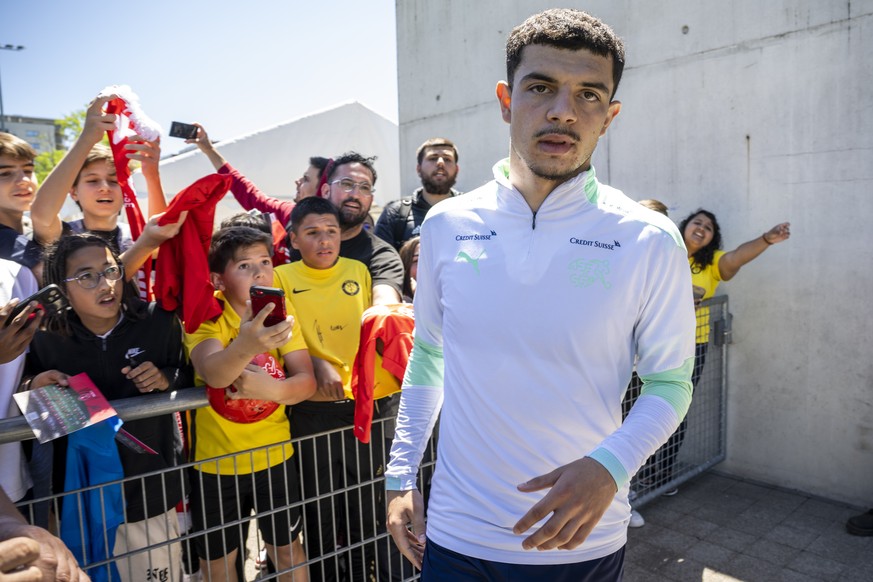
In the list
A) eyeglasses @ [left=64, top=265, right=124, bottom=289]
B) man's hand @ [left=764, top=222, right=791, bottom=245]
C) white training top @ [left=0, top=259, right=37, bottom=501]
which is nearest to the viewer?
white training top @ [left=0, top=259, right=37, bottom=501]

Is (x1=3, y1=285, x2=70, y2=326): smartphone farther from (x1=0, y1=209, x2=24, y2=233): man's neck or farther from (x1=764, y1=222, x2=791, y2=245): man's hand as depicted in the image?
(x1=764, y1=222, x2=791, y2=245): man's hand

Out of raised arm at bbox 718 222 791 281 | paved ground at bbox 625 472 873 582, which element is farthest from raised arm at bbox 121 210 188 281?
raised arm at bbox 718 222 791 281

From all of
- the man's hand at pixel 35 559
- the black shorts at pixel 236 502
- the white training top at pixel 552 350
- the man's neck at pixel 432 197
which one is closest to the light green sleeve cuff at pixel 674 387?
the white training top at pixel 552 350

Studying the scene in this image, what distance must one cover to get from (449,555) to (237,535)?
4.93ft

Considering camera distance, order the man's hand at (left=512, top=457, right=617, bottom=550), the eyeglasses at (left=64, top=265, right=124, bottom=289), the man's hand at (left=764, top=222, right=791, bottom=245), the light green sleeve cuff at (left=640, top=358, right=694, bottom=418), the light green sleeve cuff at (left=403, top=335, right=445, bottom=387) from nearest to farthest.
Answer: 1. the man's hand at (left=512, top=457, right=617, bottom=550)
2. the light green sleeve cuff at (left=640, top=358, right=694, bottom=418)
3. the light green sleeve cuff at (left=403, top=335, right=445, bottom=387)
4. the eyeglasses at (left=64, top=265, right=124, bottom=289)
5. the man's hand at (left=764, top=222, right=791, bottom=245)

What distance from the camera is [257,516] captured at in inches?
97.7

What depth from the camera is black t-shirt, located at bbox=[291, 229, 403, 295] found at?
3429mm

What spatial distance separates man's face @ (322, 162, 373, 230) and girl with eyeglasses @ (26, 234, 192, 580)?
149 cm

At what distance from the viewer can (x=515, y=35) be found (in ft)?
5.97

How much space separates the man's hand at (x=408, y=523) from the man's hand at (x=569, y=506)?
1.73 feet

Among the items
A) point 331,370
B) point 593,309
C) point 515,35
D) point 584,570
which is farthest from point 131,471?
point 515,35

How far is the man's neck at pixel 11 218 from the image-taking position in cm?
315

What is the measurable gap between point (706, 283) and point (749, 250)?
0.41 m

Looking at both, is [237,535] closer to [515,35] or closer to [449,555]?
[449,555]
